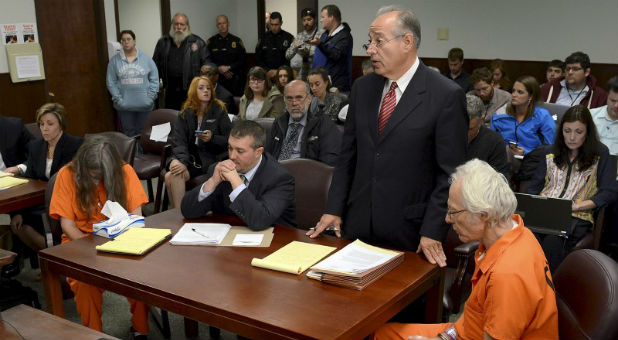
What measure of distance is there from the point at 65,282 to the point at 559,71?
5192mm

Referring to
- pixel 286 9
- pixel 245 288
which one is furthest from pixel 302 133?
pixel 286 9

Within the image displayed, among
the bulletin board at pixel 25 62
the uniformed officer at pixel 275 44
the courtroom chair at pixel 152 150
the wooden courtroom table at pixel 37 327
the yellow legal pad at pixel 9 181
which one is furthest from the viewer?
the uniformed officer at pixel 275 44

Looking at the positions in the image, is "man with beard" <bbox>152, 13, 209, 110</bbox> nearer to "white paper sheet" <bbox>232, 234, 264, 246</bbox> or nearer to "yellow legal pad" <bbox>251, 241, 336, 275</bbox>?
"white paper sheet" <bbox>232, 234, 264, 246</bbox>

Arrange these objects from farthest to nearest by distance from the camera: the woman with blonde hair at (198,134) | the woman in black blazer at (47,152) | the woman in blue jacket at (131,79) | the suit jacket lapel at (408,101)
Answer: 1. the woman in blue jacket at (131,79)
2. the woman with blonde hair at (198,134)
3. the woman in black blazer at (47,152)
4. the suit jacket lapel at (408,101)

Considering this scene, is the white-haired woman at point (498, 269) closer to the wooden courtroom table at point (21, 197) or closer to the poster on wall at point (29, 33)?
the wooden courtroom table at point (21, 197)

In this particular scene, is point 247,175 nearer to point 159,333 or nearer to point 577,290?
point 159,333

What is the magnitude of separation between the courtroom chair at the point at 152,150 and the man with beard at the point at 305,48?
2031 millimetres

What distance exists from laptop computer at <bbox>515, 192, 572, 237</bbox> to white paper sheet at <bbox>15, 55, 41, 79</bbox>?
526 centimetres

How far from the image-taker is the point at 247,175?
9.29 feet

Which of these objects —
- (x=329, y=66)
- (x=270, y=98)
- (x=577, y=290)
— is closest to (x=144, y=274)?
(x=577, y=290)

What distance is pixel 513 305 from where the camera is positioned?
171cm

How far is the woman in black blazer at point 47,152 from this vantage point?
3824 millimetres

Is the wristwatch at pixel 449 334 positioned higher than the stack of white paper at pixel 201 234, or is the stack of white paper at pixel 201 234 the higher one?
the stack of white paper at pixel 201 234

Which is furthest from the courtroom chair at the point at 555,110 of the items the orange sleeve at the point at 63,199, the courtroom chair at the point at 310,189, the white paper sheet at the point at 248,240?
the orange sleeve at the point at 63,199
